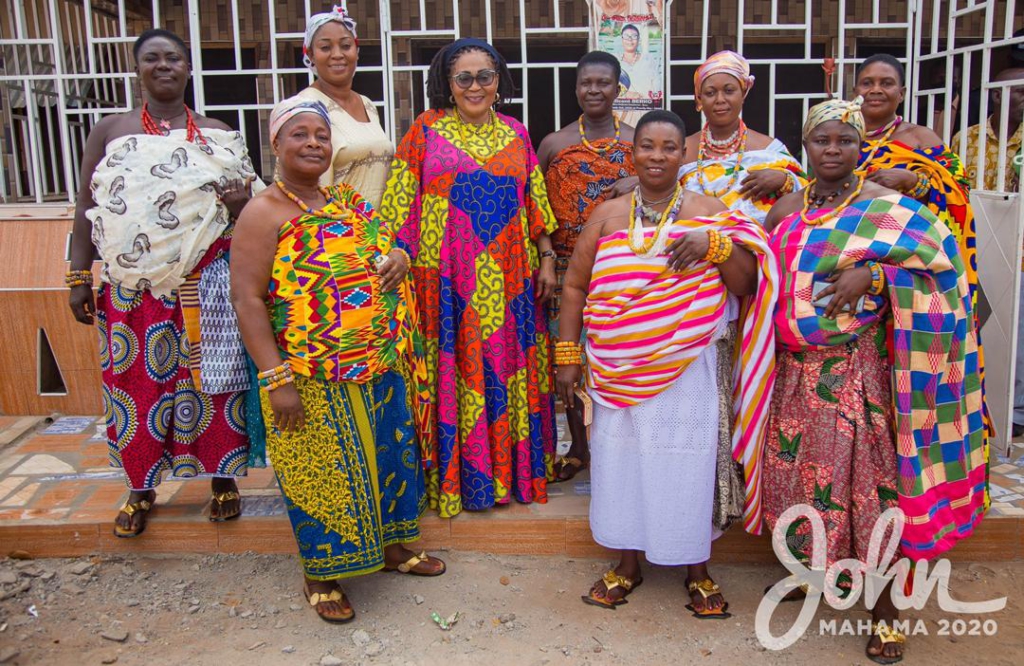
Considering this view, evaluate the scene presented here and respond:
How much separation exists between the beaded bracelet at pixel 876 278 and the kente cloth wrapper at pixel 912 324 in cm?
2

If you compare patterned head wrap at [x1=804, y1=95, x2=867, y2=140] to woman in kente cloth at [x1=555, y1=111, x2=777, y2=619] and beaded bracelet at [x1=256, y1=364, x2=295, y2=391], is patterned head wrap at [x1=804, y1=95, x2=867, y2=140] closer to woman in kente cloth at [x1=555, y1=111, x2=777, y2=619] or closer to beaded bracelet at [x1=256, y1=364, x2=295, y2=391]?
woman in kente cloth at [x1=555, y1=111, x2=777, y2=619]

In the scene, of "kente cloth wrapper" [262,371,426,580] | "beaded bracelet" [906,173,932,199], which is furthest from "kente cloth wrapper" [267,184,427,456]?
"beaded bracelet" [906,173,932,199]

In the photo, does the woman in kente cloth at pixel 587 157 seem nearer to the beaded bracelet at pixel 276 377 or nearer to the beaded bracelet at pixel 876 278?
the beaded bracelet at pixel 876 278

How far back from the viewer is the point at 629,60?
485 centimetres

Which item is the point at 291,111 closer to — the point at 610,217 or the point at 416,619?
the point at 610,217

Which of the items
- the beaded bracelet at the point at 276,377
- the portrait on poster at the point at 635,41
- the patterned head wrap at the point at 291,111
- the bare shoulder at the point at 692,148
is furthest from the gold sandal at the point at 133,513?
the portrait on poster at the point at 635,41

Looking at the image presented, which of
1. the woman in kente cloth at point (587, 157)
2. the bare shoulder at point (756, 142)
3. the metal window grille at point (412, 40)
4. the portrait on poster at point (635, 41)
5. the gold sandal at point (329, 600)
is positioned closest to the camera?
the gold sandal at point (329, 600)

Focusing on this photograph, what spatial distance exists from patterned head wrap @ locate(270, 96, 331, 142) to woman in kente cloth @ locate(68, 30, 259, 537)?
50cm

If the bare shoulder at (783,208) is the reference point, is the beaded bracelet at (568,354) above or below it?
below

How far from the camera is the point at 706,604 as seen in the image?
130 inches

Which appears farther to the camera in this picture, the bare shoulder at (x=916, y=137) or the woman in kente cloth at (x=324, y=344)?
the bare shoulder at (x=916, y=137)

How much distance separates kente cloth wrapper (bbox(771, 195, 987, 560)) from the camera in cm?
294

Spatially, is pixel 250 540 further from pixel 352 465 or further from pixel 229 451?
pixel 352 465

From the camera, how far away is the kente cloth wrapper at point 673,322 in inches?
120
